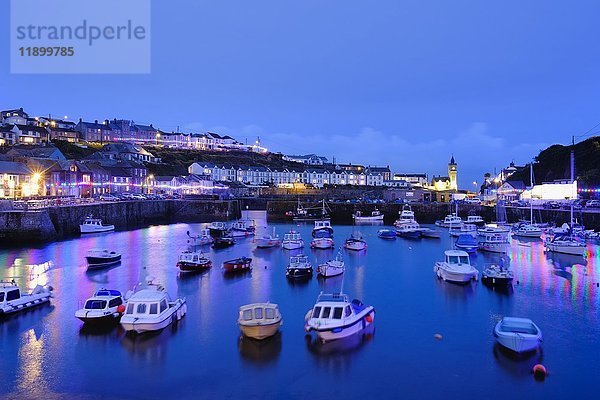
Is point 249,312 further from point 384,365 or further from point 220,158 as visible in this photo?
point 220,158

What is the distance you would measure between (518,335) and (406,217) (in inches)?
2272

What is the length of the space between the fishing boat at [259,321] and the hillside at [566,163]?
8444cm

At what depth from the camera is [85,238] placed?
51.8 metres

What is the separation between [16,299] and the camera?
22.0 meters

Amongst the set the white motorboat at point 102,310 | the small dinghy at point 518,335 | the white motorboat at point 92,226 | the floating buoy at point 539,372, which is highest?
the white motorboat at point 92,226

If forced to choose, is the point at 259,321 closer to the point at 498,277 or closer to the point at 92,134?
the point at 498,277

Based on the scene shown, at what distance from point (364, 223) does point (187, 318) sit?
5815cm

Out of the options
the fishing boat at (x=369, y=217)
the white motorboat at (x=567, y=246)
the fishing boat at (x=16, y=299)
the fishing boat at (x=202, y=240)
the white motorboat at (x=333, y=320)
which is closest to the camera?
the white motorboat at (x=333, y=320)

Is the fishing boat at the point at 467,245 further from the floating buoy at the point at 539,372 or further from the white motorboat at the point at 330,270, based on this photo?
the floating buoy at the point at 539,372

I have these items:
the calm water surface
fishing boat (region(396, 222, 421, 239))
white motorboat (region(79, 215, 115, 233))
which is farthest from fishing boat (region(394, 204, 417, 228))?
white motorboat (region(79, 215, 115, 233))

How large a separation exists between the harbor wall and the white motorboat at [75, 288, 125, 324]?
2960cm

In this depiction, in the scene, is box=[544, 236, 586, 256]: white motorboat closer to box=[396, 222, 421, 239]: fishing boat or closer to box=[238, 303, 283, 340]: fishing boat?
box=[396, 222, 421, 239]: fishing boat

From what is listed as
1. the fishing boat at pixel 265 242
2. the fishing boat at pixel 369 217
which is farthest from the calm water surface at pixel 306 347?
the fishing boat at pixel 369 217

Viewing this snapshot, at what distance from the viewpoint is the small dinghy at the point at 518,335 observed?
55.8 feet
